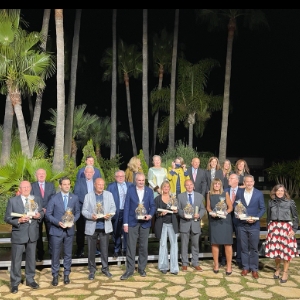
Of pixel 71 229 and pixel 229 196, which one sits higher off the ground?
pixel 229 196

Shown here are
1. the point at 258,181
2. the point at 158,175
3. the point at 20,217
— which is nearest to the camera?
the point at 20,217

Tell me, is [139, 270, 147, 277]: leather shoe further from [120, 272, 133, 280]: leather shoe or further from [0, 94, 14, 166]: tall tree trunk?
[0, 94, 14, 166]: tall tree trunk

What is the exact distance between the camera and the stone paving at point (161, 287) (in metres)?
6.34

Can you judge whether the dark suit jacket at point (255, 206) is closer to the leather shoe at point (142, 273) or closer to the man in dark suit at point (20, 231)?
the leather shoe at point (142, 273)

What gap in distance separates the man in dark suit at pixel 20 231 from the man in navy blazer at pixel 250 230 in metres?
3.37

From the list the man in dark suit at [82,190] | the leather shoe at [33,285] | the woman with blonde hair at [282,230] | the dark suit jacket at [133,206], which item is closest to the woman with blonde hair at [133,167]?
the man in dark suit at [82,190]

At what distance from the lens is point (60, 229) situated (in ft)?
22.3

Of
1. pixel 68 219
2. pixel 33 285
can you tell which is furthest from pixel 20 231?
pixel 33 285

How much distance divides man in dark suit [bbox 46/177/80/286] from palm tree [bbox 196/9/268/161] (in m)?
15.6

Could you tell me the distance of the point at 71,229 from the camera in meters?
6.86

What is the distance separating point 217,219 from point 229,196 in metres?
0.46

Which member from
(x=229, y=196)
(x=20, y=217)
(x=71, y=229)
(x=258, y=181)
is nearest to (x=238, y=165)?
(x=229, y=196)

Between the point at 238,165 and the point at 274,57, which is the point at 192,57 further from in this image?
the point at 238,165

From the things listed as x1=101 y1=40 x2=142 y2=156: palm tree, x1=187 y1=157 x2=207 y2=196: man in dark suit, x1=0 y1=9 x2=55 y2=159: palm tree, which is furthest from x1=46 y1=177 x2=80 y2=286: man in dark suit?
x1=101 y1=40 x2=142 y2=156: palm tree
